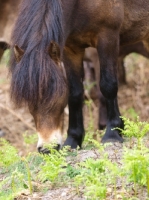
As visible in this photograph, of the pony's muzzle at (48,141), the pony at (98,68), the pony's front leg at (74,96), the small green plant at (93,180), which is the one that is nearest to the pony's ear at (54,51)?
the pony's muzzle at (48,141)

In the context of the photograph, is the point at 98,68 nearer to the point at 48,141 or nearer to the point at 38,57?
the point at 38,57

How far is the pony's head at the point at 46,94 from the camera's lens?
476 centimetres

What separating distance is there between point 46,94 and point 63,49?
0.90 m

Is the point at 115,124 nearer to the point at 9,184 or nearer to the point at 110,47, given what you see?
the point at 110,47

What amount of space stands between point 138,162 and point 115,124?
2.01 metres

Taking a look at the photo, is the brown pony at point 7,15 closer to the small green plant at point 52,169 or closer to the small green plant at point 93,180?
the small green plant at point 52,169

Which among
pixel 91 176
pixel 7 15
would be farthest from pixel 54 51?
pixel 7 15

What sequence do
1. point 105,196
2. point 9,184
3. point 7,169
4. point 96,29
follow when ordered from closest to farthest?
point 105,196 < point 9,184 < point 7,169 < point 96,29

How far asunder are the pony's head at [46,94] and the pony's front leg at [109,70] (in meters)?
0.85

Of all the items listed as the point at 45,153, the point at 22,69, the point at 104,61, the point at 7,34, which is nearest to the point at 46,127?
the point at 45,153

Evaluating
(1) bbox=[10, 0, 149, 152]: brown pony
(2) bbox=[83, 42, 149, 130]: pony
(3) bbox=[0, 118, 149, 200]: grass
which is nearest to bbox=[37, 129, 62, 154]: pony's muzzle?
(1) bbox=[10, 0, 149, 152]: brown pony

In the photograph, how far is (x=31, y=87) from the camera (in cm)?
473

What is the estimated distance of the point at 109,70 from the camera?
18.8 feet

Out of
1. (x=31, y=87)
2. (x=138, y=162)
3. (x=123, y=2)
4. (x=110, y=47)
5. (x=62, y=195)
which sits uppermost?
(x=123, y=2)
